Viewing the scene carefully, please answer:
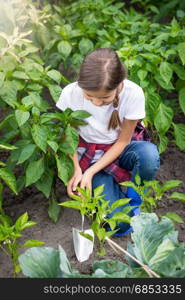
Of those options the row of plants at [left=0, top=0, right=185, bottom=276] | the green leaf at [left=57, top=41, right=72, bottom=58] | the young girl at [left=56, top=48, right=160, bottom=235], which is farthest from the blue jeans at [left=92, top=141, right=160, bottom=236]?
the green leaf at [left=57, top=41, right=72, bottom=58]

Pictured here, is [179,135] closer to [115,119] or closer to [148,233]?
[115,119]

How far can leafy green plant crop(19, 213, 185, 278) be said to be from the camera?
204cm

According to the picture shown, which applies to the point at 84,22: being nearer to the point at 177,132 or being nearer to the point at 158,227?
the point at 177,132

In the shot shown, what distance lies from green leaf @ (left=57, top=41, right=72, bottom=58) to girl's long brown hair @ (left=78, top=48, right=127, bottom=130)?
74 centimetres

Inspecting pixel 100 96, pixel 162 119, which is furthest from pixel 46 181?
pixel 162 119

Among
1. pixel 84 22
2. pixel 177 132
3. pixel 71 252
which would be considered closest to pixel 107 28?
pixel 84 22

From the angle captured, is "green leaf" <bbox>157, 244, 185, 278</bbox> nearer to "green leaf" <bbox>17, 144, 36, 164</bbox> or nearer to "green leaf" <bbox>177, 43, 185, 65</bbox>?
"green leaf" <bbox>17, 144, 36, 164</bbox>

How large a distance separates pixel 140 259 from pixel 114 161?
A: 0.86m

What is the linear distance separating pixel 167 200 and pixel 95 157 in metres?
0.51

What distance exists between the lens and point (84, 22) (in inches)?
134

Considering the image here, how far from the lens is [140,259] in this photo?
210cm

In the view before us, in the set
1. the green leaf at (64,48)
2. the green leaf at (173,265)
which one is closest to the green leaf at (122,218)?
the green leaf at (173,265)

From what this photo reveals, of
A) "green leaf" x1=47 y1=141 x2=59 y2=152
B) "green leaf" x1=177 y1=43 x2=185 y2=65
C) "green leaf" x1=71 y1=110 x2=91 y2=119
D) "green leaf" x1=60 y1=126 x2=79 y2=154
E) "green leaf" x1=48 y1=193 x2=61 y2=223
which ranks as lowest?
"green leaf" x1=48 y1=193 x2=61 y2=223

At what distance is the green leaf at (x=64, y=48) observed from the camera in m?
3.16
